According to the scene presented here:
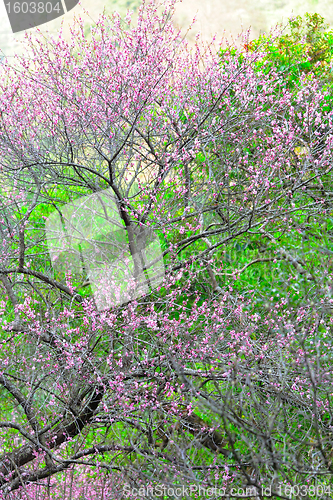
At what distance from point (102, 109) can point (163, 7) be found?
2.19 m

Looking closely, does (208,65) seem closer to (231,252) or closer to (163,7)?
(163,7)

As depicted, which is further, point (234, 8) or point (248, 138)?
point (234, 8)

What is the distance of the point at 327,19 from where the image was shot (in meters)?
10.8

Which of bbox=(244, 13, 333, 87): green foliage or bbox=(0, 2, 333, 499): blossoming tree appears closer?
bbox=(0, 2, 333, 499): blossoming tree

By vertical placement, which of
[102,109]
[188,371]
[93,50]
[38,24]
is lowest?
[188,371]

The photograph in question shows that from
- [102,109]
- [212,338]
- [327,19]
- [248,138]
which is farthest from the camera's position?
[327,19]

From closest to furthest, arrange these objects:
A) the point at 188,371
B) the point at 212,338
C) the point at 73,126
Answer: the point at 188,371
the point at 212,338
the point at 73,126

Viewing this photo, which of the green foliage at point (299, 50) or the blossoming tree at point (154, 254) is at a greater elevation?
the green foliage at point (299, 50)

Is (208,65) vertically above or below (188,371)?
above

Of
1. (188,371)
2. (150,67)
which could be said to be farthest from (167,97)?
(188,371)

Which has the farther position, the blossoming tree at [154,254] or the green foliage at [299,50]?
the green foliage at [299,50]

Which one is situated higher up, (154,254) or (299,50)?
(299,50)

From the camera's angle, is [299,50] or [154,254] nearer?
[154,254]

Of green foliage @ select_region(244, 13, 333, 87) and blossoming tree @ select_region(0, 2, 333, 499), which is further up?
green foliage @ select_region(244, 13, 333, 87)
